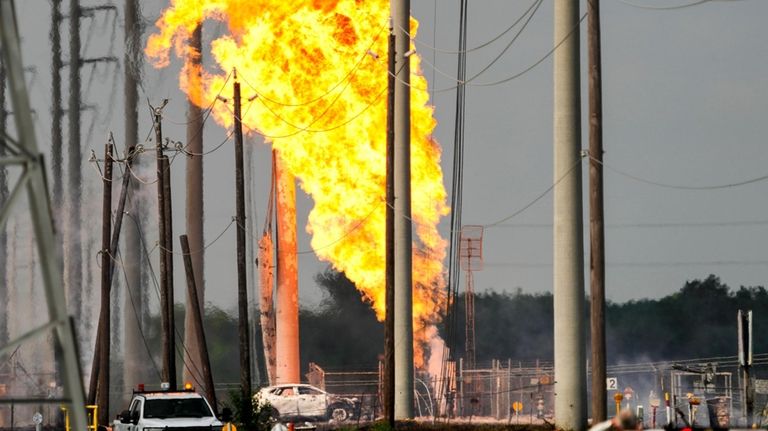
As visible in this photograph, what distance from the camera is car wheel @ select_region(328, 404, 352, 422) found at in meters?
64.0

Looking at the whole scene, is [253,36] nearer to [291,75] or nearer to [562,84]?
[291,75]

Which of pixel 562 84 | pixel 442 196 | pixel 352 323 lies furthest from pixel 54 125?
pixel 562 84

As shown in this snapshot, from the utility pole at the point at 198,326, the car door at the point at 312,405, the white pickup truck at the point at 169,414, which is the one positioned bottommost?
A: the car door at the point at 312,405

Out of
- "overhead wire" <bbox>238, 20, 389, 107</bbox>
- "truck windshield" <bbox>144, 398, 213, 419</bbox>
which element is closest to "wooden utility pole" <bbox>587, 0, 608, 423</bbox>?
"truck windshield" <bbox>144, 398, 213, 419</bbox>

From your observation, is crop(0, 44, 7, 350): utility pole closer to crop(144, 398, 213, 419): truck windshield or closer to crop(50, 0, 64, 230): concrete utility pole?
crop(50, 0, 64, 230): concrete utility pole

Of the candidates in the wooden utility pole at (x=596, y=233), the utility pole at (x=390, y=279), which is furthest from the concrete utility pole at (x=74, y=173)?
the wooden utility pole at (x=596, y=233)

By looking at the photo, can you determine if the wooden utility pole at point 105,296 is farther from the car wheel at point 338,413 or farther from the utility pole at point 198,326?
the car wheel at point 338,413

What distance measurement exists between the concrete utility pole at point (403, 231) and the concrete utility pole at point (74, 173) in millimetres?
48952

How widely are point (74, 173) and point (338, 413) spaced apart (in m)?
43.8

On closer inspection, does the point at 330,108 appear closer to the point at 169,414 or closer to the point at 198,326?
the point at 198,326

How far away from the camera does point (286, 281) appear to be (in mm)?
83875

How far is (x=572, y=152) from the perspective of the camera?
4334cm

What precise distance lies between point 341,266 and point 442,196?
8.27 m

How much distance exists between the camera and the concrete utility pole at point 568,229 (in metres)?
42.7
